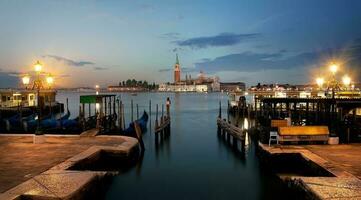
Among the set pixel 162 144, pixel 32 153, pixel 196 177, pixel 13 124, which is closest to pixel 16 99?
pixel 13 124

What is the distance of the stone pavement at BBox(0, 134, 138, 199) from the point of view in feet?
38.1

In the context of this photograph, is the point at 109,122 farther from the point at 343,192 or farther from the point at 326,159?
the point at 343,192

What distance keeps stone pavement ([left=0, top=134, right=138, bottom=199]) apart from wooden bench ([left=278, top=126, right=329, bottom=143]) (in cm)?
891

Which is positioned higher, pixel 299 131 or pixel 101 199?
pixel 299 131

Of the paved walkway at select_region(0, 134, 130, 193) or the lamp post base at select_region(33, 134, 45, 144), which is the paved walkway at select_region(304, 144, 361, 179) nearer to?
the paved walkway at select_region(0, 134, 130, 193)

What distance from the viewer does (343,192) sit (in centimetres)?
1087

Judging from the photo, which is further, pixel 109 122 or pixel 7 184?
pixel 109 122

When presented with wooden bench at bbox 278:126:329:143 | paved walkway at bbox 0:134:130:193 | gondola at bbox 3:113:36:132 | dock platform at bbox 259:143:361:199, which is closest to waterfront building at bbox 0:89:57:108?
gondola at bbox 3:113:36:132

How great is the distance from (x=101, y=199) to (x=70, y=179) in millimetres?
2665

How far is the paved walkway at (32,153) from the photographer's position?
13195 mm

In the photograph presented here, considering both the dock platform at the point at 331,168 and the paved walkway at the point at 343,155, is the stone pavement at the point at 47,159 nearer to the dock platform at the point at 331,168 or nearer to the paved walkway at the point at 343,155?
the dock platform at the point at 331,168

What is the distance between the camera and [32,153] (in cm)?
1738

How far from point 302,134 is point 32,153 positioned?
1491 cm

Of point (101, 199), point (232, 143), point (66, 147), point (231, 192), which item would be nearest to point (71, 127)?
point (66, 147)
